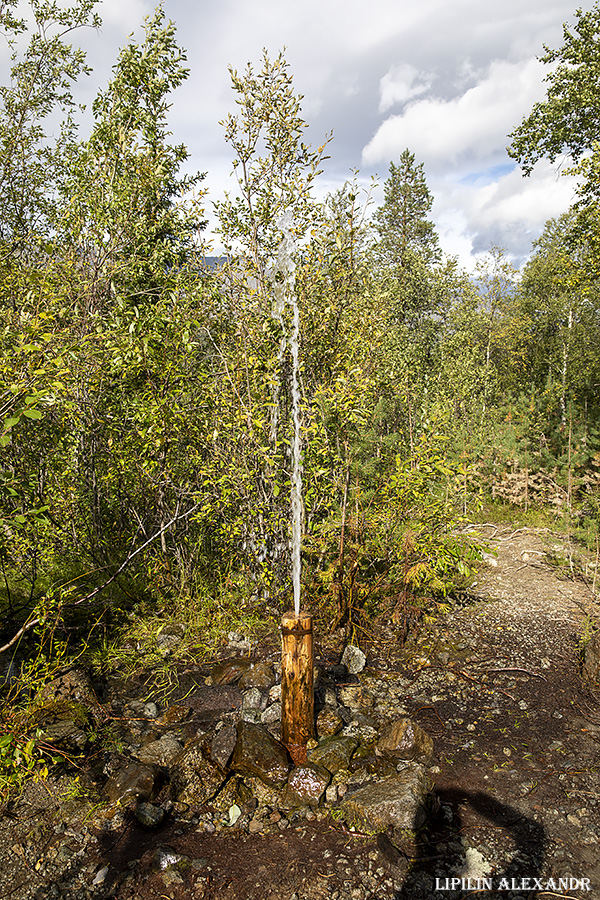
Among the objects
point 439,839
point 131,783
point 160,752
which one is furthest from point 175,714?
point 439,839

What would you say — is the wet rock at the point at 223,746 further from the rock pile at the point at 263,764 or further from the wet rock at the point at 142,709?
the wet rock at the point at 142,709

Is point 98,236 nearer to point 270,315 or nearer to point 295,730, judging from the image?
point 270,315

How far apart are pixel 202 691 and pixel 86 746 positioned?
3.51 ft

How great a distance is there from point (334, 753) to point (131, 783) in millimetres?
1311

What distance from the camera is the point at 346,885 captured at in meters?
2.64

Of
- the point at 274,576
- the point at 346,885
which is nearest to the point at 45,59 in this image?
the point at 274,576

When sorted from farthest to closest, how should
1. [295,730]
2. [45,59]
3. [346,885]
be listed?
[45,59] < [295,730] < [346,885]

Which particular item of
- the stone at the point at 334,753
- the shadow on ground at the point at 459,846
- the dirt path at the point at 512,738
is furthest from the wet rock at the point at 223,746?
the dirt path at the point at 512,738

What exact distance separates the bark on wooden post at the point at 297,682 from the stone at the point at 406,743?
0.55 m

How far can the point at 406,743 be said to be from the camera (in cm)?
366

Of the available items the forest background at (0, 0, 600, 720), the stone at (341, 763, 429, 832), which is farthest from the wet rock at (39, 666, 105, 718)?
the stone at (341, 763, 429, 832)

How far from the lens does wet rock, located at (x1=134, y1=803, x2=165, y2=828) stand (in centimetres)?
306

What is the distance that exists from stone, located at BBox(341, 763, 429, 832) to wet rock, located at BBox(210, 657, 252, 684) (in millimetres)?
1718

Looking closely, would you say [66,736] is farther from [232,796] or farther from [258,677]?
[258,677]
